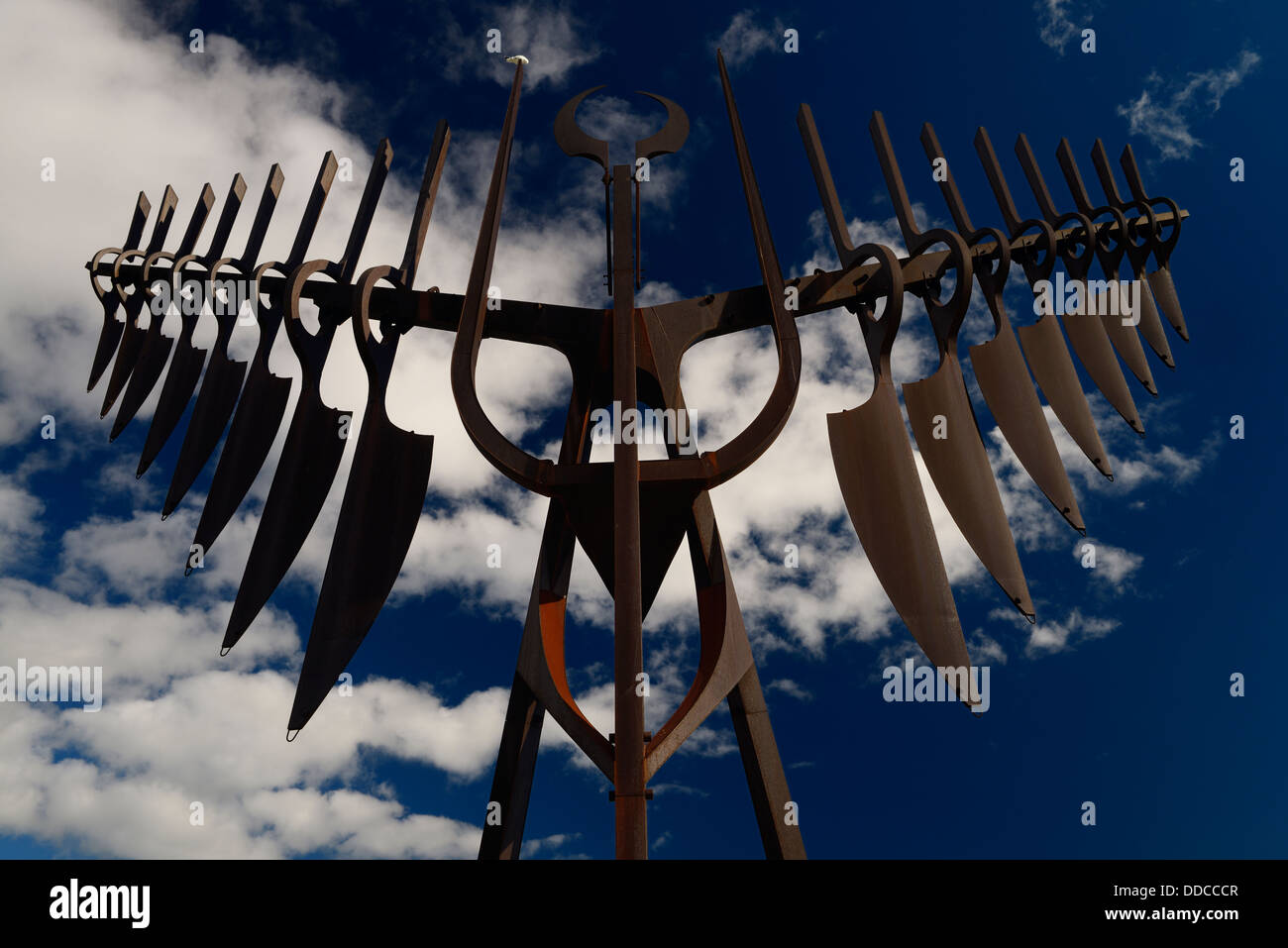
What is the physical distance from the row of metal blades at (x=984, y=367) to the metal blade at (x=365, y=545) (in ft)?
15.6

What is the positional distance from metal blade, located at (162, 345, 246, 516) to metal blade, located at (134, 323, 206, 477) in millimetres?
361

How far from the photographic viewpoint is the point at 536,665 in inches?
454

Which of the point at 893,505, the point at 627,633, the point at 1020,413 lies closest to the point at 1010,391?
the point at 1020,413

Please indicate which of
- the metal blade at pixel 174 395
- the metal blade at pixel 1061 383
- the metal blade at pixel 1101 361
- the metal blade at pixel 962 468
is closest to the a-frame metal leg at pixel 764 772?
the metal blade at pixel 962 468

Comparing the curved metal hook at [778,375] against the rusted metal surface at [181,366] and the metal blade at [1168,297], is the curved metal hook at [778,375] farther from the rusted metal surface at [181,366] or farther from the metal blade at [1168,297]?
the rusted metal surface at [181,366]

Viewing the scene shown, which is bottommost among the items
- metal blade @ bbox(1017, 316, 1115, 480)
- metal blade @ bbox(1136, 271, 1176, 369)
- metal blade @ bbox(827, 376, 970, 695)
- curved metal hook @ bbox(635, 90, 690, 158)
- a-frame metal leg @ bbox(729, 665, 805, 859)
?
a-frame metal leg @ bbox(729, 665, 805, 859)

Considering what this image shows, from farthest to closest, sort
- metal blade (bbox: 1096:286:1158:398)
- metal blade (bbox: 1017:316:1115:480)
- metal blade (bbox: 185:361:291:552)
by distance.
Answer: metal blade (bbox: 1096:286:1158:398) → metal blade (bbox: 1017:316:1115:480) → metal blade (bbox: 185:361:291:552)

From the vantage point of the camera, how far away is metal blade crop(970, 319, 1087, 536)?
Result: 37.9 feet

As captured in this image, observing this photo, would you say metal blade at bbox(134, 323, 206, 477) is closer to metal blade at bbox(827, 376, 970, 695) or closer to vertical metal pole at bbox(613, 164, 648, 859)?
vertical metal pole at bbox(613, 164, 648, 859)

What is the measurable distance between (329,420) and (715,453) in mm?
4547

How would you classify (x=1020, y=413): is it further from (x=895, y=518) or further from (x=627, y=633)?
(x=627, y=633)

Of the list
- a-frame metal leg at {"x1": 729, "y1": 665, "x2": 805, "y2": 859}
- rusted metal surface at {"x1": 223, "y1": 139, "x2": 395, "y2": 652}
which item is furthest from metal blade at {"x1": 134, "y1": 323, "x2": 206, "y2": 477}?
a-frame metal leg at {"x1": 729, "y1": 665, "x2": 805, "y2": 859}

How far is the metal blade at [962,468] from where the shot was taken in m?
11.0
